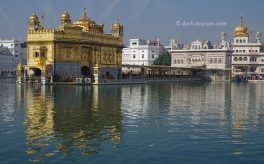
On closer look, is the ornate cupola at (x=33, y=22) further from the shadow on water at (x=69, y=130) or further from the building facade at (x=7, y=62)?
the building facade at (x=7, y=62)

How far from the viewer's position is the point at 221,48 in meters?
103

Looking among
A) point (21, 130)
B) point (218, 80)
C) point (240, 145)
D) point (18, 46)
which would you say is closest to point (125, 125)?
point (21, 130)

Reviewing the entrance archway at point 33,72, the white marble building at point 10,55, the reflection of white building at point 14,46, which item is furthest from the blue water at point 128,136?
the reflection of white building at point 14,46

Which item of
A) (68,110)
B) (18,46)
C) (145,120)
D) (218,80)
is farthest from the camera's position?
(18,46)

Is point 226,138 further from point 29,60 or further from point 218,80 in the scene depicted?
point 218,80

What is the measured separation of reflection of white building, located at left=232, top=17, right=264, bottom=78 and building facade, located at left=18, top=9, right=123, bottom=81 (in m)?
51.6

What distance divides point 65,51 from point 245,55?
6180cm

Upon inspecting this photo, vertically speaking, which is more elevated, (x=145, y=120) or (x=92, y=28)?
(x=92, y=28)

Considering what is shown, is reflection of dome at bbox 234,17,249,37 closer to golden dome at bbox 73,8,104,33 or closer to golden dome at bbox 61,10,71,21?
golden dome at bbox 73,8,104,33

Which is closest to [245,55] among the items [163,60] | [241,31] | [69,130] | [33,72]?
[241,31]

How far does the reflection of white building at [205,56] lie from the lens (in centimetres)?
10081

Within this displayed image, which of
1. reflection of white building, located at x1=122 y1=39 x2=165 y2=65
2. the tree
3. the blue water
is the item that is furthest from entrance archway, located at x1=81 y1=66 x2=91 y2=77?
reflection of white building, located at x1=122 y1=39 x2=165 y2=65

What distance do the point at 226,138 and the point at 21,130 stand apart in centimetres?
767

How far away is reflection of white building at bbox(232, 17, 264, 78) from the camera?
350ft
